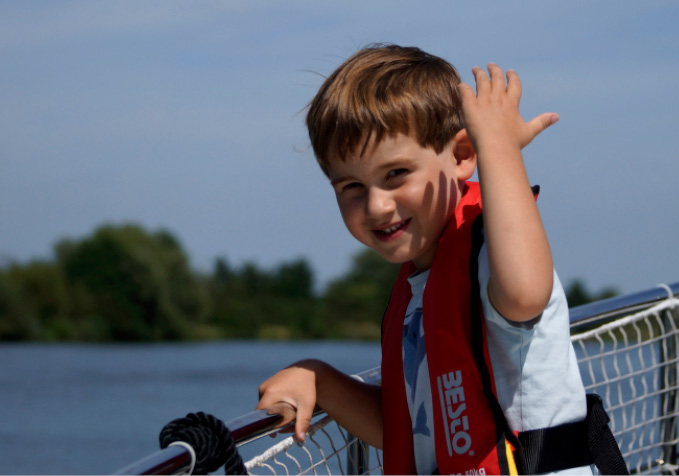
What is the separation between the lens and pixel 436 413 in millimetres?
1597

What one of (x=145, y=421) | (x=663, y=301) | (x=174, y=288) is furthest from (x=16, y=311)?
(x=663, y=301)

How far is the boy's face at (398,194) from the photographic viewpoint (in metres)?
1.63

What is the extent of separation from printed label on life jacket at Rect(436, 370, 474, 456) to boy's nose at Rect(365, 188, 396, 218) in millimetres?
317

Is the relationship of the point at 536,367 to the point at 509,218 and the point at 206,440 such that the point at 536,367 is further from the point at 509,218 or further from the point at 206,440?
the point at 206,440

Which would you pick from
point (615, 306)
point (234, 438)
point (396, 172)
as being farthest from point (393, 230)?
point (615, 306)

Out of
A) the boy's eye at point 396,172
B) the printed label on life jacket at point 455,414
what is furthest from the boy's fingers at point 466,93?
the printed label on life jacket at point 455,414

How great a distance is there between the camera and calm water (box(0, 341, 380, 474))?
14.7 meters

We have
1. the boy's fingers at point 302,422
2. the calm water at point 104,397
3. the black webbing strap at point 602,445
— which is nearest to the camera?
the black webbing strap at point 602,445

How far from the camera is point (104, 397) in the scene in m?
22.5

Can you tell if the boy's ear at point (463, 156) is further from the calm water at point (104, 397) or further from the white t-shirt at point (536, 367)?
the calm water at point (104, 397)

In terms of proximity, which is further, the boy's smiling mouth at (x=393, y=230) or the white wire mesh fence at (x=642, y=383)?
the white wire mesh fence at (x=642, y=383)

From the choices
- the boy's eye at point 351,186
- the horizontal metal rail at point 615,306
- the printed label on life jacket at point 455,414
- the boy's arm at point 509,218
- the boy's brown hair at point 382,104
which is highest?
the boy's brown hair at point 382,104

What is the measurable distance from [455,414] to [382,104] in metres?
0.59

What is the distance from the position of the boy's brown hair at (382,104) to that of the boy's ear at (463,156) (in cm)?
2
